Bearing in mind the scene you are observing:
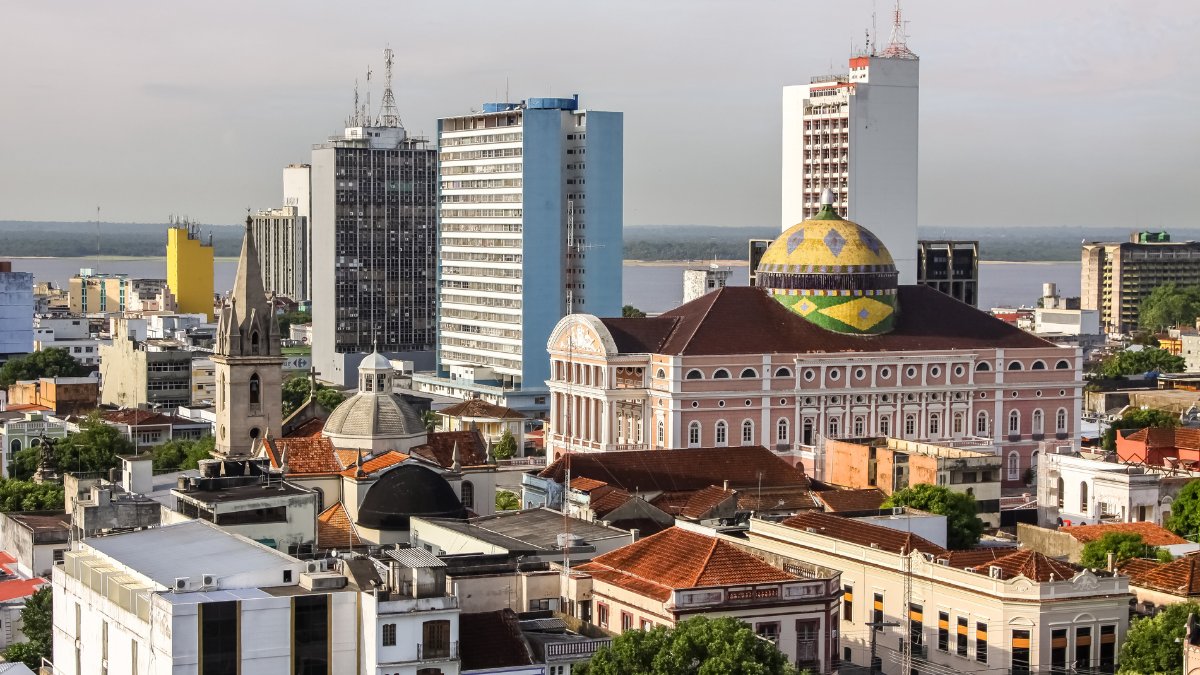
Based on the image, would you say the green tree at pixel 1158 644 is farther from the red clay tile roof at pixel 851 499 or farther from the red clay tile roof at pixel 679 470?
the red clay tile roof at pixel 679 470

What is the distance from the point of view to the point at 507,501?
9412cm

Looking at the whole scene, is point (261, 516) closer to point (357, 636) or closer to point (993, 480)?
point (357, 636)

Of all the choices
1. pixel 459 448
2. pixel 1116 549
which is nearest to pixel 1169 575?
pixel 1116 549

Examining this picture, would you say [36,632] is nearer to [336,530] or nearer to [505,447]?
[336,530]

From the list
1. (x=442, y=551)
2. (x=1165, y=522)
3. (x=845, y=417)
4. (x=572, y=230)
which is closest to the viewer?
(x=442, y=551)

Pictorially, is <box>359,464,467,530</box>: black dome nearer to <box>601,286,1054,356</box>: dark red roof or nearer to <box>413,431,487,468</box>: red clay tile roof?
<box>413,431,487,468</box>: red clay tile roof

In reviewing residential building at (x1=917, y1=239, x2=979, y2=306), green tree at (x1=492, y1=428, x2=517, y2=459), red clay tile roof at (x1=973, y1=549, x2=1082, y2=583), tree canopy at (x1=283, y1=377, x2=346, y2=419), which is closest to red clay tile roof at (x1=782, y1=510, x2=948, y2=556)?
red clay tile roof at (x1=973, y1=549, x2=1082, y2=583)

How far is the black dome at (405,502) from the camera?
76250mm

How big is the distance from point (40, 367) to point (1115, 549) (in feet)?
369

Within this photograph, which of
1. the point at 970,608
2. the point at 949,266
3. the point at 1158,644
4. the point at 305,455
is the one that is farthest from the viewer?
the point at 949,266

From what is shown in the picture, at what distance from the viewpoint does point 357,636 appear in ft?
175

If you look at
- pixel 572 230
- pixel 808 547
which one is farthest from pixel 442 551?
pixel 572 230

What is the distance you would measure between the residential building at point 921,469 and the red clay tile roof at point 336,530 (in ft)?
82.0

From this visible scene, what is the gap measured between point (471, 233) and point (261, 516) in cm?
10151
